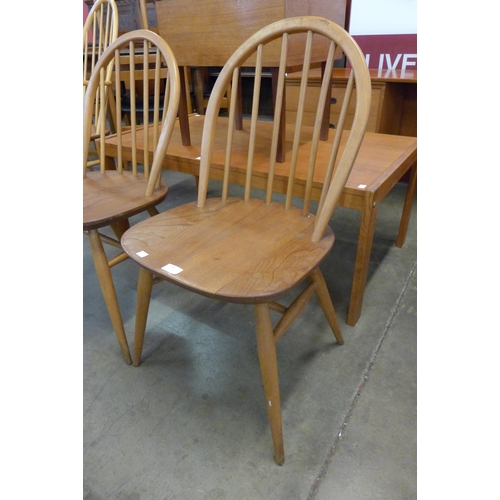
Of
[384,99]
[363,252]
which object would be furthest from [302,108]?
[384,99]

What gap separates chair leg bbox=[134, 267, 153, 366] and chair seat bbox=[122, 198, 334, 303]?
136 millimetres

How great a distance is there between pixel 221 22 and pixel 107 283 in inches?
36.0

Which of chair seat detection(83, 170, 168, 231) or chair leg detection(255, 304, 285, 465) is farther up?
chair seat detection(83, 170, 168, 231)

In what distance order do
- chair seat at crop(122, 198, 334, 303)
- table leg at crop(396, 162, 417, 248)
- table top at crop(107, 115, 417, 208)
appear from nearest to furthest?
chair seat at crop(122, 198, 334, 303) → table top at crop(107, 115, 417, 208) → table leg at crop(396, 162, 417, 248)

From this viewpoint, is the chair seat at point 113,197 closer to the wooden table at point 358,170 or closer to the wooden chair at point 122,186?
the wooden chair at point 122,186

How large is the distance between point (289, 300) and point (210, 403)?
1.70ft

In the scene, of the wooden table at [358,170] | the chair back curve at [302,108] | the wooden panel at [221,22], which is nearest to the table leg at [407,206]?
the wooden table at [358,170]

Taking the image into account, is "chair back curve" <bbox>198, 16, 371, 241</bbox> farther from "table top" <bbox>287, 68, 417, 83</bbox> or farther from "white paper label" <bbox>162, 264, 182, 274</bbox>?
"table top" <bbox>287, 68, 417, 83</bbox>

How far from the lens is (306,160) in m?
1.26

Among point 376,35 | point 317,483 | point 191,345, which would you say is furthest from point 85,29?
point 317,483

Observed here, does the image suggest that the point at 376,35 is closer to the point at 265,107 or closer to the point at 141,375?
the point at 265,107

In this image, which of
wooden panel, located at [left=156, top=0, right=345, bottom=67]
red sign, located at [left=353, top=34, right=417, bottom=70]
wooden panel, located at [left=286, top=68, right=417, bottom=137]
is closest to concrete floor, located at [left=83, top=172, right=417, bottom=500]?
wooden panel, located at [left=156, top=0, right=345, bottom=67]

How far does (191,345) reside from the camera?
1.19 meters

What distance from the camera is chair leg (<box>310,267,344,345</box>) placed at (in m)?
0.99
